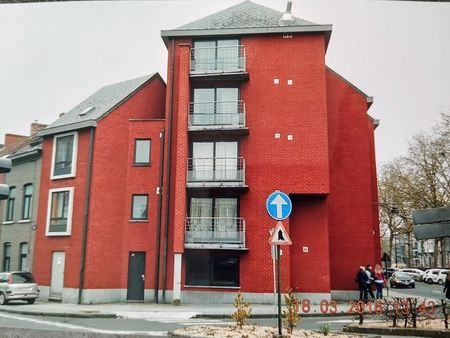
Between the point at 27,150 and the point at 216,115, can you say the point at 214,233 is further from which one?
the point at 27,150

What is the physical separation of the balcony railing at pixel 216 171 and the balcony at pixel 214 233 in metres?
1.21

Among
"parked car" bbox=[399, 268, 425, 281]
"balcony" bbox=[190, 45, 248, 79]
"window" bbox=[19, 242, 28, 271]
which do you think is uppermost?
"balcony" bbox=[190, 45, 248, 79]

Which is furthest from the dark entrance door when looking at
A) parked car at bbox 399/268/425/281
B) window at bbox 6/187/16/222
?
parked car at bbox 399/268/425/281

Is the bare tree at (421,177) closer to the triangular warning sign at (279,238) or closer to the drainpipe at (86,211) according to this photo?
the triangular warning sign at (279,238)

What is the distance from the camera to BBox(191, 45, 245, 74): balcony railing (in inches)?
606

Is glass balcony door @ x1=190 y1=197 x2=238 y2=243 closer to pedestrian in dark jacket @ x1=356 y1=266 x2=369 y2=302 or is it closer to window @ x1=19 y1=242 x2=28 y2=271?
pedestrian in dark jacket @ x1=356 y1=266 x2=369 y2=302

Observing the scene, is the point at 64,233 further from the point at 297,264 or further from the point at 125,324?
the point at 297,264

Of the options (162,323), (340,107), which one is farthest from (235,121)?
(162,323)

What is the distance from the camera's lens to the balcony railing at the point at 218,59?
50.5 ft

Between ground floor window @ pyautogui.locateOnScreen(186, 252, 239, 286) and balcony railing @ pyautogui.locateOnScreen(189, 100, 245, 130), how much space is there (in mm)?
4285

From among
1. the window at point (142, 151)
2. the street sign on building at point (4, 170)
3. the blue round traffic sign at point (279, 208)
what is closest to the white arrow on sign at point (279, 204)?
the blue round traffic sign at point (279, 208)

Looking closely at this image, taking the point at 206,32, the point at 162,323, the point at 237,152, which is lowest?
the point at 162,323

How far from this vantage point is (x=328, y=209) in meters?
16.1

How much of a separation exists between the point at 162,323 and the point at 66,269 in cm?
647
